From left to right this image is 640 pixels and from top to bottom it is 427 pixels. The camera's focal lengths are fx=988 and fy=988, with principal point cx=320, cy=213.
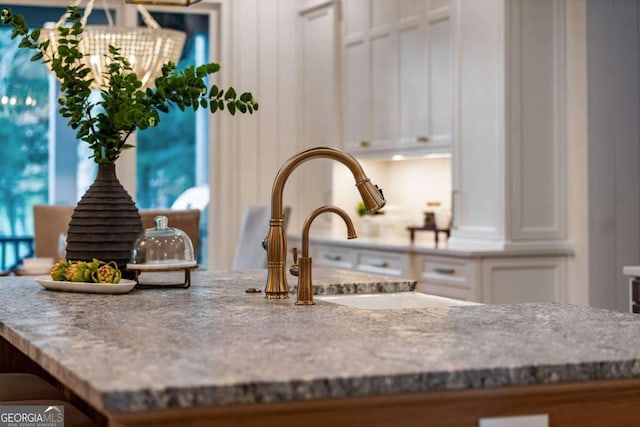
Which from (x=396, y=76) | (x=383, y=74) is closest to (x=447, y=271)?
(x=396, y=76)

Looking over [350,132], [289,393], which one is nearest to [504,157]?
[350,132]

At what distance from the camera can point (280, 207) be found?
2398 mm

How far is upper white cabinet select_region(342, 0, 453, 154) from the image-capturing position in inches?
214

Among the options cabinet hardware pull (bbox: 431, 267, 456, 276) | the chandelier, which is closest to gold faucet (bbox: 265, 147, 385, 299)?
the chandelier

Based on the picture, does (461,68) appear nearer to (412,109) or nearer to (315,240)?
(412,109)

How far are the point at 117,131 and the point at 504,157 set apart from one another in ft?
8.23

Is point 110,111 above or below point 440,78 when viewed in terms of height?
below

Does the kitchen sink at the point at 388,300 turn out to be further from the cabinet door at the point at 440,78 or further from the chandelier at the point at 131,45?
the cabinet door at the point at 440,78

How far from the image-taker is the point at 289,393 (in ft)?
4.39

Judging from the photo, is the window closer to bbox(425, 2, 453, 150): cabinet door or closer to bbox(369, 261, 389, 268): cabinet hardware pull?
bbox(369, 261, 389, 268): cabinet hardware pull

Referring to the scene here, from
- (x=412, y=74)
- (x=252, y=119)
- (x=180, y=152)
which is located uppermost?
(x=412, y=74)

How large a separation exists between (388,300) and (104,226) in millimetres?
859

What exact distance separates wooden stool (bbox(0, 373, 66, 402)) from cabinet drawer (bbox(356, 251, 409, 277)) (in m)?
3.17

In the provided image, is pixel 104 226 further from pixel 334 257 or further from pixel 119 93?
pixel 334 257
